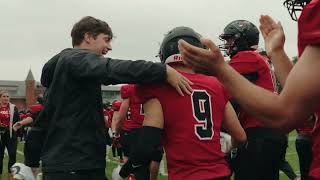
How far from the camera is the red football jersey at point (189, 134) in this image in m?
3.21

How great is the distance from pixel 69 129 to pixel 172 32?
980mm

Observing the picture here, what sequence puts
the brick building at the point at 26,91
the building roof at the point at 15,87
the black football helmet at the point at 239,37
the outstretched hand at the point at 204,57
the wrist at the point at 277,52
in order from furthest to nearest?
the building roof at the point at 15,87 → the brick building at the point at 26,91 → the black football helmet at the point at 239,37 → the wrist at the point at 277,52 → the outstretched hand at the point at 204,57

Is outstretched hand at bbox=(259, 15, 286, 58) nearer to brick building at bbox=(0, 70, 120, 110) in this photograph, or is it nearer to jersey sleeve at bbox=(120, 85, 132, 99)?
jersey sleeve at bbox=(120, 85, 132, 99)

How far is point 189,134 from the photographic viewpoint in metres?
3.24

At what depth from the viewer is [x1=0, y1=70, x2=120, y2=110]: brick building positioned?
86.8 m

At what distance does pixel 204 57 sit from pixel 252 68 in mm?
2846

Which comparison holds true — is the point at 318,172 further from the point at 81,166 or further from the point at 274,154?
the point at 274,154

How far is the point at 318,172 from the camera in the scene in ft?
6.73

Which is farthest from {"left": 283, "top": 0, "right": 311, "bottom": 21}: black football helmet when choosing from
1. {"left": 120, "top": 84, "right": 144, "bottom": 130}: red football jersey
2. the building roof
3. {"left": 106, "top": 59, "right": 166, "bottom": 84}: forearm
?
the building roof

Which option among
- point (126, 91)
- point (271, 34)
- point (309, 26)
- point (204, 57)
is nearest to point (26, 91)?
point (126, 91)

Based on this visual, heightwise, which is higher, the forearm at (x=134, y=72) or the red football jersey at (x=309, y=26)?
the red football jersey at (x=309, y=26)

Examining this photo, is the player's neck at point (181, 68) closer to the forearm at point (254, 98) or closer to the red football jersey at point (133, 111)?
the forearm at point (254, 98)

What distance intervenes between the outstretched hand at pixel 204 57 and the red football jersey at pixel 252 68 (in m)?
2.74

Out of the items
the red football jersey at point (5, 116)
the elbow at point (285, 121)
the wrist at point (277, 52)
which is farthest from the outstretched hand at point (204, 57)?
the red football jersey at point (5, 116)
